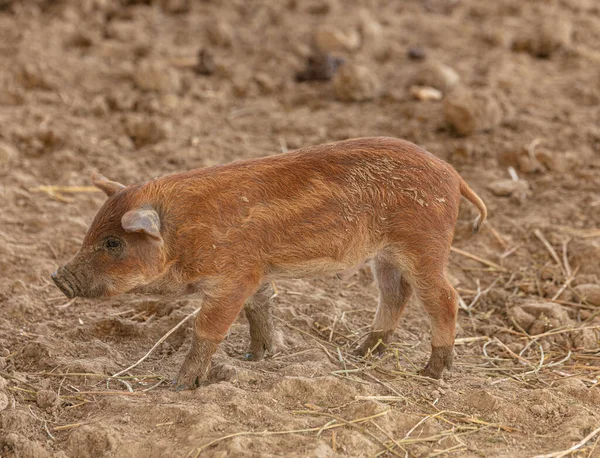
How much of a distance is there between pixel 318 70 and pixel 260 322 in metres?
5.13

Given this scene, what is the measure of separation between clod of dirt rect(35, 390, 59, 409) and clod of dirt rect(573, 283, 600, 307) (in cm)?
363

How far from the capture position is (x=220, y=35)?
1053 centimetres

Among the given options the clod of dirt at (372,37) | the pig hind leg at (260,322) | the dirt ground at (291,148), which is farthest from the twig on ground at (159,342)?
the clod of dirt at (372,37)

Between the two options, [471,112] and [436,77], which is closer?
[471,112]

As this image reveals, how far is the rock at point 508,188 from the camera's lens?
761cm

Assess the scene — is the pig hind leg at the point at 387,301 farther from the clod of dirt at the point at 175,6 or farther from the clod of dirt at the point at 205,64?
the clod of dirt at the point at 175,6

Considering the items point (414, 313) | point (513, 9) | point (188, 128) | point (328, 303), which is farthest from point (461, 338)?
point (513, 9)

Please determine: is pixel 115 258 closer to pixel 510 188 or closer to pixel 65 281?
pixel 65 281

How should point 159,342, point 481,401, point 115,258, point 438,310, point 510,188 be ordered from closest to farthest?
point 115,258, point 481,401, point 438,310, point 159,342, point 510,188

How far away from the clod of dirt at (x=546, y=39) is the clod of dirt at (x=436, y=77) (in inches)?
58.0

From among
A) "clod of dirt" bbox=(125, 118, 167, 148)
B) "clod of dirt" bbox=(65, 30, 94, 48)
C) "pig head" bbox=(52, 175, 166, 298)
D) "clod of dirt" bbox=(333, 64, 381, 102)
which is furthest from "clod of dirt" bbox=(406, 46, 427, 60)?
"pig head" bbox=(52, 175, 166, 298)

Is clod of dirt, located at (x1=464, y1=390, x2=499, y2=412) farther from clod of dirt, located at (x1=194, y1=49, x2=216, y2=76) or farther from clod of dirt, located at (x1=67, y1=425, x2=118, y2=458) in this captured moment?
clod of dirt, located at (x1=194, y1=49, x2=216, y2=76)

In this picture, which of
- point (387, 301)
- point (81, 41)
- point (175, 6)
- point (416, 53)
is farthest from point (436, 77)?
point (387, 301)

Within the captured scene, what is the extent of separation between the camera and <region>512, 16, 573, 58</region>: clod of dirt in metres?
10.5
